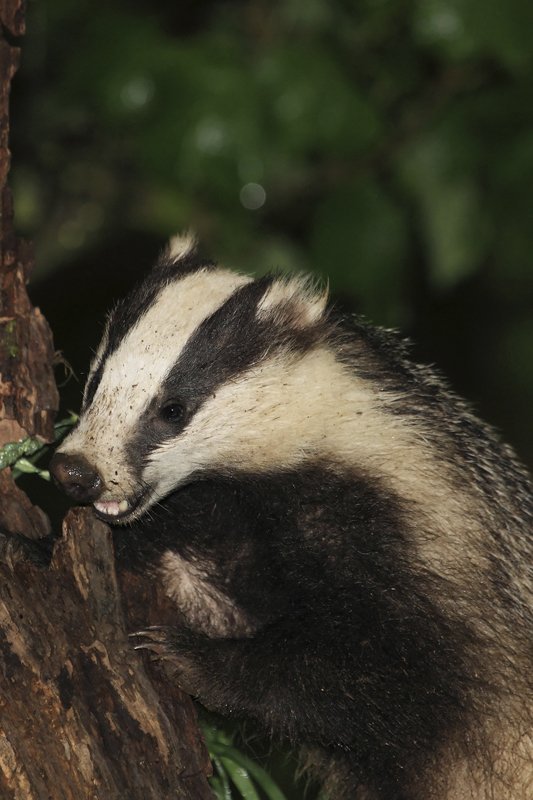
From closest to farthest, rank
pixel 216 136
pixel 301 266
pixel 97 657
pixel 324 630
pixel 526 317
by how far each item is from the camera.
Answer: pixel 97 657 → pixel 324 630 → pixel 216 136 → pixel 301 266 → pixel 526 317

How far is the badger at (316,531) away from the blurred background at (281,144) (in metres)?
1.38

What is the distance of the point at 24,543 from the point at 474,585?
3.90 ft

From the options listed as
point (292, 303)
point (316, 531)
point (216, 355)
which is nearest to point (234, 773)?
point (316, 531)

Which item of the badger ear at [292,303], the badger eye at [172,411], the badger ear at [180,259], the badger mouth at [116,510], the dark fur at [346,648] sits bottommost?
the dark fur at [346,648]

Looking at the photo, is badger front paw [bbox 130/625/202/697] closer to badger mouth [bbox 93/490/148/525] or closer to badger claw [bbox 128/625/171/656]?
badger claw [bbox 128/625/171/656]

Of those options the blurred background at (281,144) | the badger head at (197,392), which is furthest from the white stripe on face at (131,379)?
the blurred background at (281,144)

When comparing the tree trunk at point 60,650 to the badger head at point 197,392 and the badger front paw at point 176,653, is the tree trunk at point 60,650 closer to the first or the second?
the badger front paw at point 176,653

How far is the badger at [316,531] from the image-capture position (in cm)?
317

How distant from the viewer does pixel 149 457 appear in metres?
3.25

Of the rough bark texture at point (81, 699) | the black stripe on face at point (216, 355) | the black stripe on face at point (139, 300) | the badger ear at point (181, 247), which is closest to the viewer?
the rough bark texture at point (81, 699)

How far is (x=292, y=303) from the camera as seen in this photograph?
350cm

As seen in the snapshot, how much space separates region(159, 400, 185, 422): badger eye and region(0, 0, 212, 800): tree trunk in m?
0.29

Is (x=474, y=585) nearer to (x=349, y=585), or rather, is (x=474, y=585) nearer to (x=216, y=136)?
(x=349, y=585)

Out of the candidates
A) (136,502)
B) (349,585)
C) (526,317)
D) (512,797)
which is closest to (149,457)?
(136,502)
